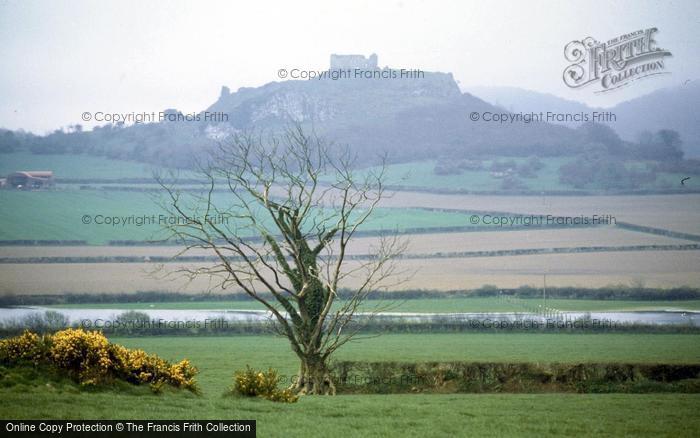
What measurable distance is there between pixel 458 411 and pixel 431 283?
169 ft

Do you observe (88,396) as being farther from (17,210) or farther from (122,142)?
(122,142)

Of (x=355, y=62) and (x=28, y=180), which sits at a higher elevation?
(x=355, y=62)

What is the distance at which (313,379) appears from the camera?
23.0 m

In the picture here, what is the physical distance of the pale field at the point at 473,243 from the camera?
79500mm

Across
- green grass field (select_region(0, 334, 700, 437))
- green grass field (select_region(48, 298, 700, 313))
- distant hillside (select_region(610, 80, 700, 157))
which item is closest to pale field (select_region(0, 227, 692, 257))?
green grass field (select_region(48, 298, 700, 313))

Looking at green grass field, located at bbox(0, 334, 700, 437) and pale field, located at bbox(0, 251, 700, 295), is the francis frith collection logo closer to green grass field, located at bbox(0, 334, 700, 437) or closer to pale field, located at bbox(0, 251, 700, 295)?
pale field, located at bbox(0, 251, 700, 295)

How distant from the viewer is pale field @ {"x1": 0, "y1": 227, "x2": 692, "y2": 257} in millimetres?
79500

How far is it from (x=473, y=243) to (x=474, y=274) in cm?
1154

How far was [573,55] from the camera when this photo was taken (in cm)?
7831

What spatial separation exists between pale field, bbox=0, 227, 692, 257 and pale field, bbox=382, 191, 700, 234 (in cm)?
365
